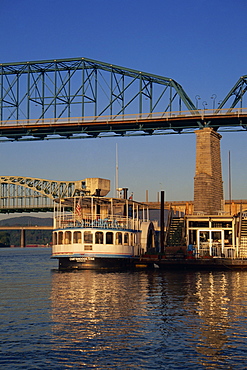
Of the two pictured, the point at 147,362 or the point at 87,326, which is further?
the point at 87,326

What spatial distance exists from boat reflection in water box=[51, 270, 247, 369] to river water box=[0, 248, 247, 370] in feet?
0.12

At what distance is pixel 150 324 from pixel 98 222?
124 feet

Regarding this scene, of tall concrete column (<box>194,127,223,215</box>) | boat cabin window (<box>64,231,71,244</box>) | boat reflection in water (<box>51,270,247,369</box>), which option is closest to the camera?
boat reflection in water (<box>51,270,247,369</box>)

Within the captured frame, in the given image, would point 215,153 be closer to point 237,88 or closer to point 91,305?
point 237,88

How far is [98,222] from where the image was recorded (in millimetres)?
65938

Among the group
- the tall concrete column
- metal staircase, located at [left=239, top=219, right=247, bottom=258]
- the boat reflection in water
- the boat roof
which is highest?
the tall concrete column

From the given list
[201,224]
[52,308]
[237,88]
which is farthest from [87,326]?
[237,88]

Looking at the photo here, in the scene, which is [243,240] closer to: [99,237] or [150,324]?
[99,237]

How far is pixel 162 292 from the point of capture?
41781 mm

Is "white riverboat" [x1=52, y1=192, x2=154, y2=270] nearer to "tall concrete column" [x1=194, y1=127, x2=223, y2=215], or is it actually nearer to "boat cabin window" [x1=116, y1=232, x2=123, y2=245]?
"boat cabin window" [x1=116, y1=232, x2=123, y2=245]

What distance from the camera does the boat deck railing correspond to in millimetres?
65438

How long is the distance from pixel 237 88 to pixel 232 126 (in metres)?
10.4

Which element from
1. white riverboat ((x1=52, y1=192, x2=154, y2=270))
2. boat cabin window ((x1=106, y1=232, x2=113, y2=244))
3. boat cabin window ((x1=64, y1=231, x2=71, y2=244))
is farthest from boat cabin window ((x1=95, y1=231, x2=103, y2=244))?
boat cabin window ((x1=64, y1=231, x2=71, y2=244))

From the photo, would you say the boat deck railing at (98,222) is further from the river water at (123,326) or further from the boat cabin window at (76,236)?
the river water at (123,326)
